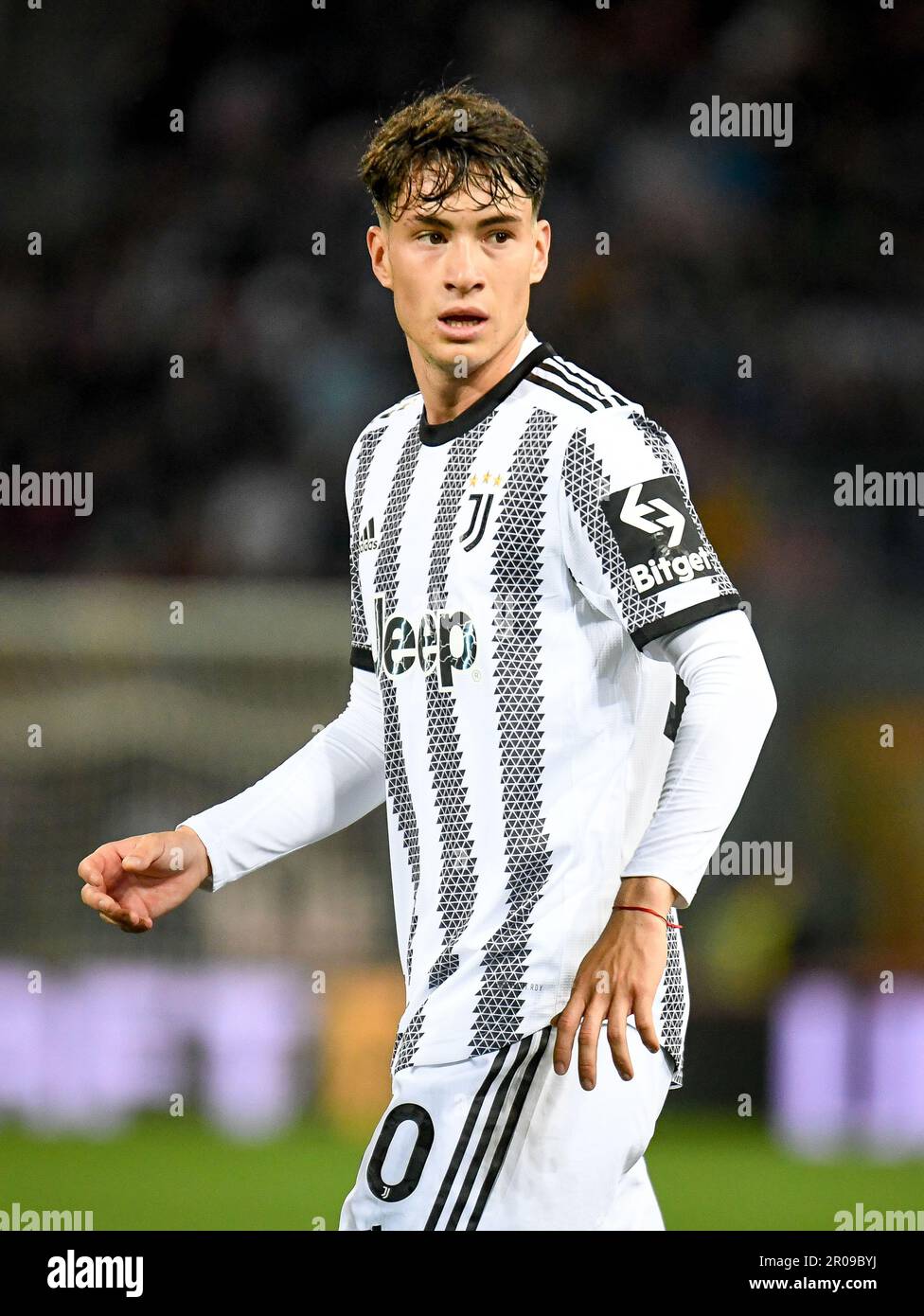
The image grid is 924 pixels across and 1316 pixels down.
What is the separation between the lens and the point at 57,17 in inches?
333

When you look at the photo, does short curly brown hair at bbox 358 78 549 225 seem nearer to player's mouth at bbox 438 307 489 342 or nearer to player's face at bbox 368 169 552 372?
player's face at bbox 368 169 552 372

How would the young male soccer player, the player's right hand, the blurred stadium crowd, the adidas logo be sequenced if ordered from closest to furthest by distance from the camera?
the young male soccer player < the player's right hand < the adidas logo < the blurred stadium crowd

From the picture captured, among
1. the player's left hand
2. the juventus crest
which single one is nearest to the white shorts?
the player's left hand

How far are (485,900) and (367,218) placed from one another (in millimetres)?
6206

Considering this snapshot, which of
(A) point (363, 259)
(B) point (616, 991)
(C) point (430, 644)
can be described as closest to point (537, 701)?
(C) point (430, 644)

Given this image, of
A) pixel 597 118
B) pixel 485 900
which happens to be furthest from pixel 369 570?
pixel 597 118

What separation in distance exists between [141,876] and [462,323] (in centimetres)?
95

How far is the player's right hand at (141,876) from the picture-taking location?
8.12 feet

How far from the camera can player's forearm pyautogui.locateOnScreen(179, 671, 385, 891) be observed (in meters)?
2.65

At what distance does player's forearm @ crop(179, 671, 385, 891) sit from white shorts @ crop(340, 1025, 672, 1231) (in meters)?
0.53

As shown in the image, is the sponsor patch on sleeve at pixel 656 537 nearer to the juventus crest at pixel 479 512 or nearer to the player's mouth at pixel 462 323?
the juventus crest at pixel 479 512

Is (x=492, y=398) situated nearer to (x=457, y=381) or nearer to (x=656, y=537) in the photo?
(x=457, y=381)

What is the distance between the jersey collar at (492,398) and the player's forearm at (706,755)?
518 mm

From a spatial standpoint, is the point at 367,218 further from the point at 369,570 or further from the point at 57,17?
the point at 369,570
